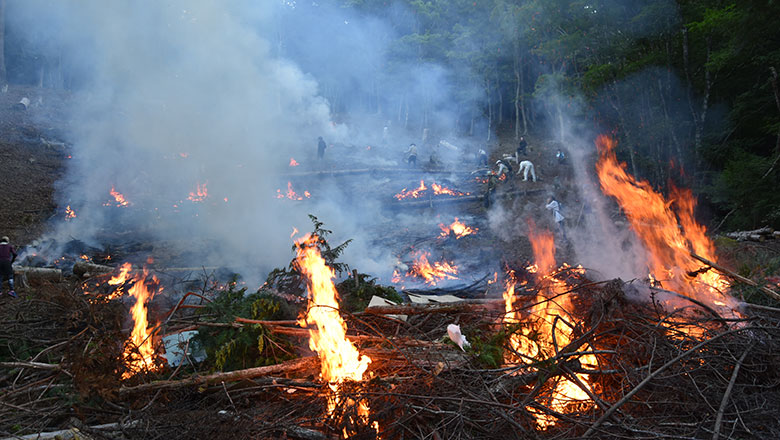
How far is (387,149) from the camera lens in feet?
84.0

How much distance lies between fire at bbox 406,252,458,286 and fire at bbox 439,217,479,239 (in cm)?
218

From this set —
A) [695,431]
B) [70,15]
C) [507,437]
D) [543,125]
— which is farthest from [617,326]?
[543,125]

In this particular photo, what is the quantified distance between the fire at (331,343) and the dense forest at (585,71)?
12183mm

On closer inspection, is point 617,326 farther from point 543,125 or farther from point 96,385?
point 543,125

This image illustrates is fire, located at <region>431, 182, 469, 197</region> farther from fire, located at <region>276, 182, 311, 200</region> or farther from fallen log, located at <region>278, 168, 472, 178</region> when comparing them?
fire, located at <region>276, 182, 311, 200</region>

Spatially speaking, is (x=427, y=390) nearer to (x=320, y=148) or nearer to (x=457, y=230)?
(x=457, y=230)

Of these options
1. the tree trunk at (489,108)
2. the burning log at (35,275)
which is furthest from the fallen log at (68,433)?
the tree trunk at (489,108)

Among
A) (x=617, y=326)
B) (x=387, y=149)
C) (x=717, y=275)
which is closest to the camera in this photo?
(x=617, y=326)

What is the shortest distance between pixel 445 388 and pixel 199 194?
44.5 feet

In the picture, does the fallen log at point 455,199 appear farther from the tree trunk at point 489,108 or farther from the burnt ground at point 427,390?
the tree trunk at point 489,108

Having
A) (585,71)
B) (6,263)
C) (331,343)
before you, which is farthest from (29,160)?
(585,71)

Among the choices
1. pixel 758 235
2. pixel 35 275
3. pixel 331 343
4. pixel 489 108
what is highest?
pixel 489 108

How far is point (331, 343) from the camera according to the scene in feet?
13.5

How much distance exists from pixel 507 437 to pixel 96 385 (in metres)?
3.57
